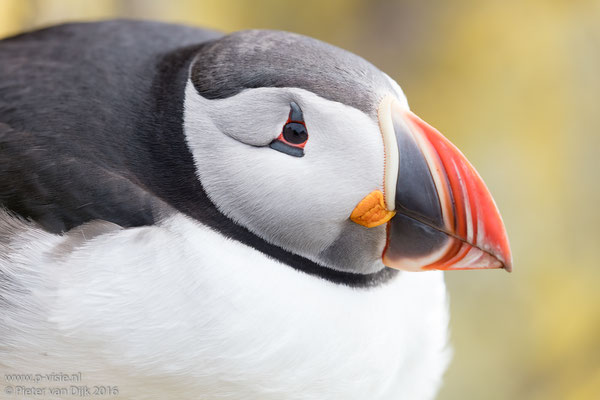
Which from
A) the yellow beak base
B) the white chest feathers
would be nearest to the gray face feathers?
the yellow beak base

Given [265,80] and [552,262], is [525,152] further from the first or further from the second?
[265,80]

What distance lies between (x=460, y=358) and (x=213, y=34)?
8.94ft

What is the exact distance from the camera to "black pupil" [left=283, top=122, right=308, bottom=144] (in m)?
1.83

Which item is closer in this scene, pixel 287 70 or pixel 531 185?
pixel 287 70

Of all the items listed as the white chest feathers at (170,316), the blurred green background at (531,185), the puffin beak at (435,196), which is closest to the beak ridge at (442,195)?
the puffin beak at (435,196)

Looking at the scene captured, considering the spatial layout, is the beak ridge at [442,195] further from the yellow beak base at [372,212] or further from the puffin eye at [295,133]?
the puffin eye at [295,133]

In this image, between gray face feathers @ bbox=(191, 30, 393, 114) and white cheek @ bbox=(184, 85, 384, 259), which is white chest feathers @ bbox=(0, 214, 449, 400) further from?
gray face feathers @ bbox=(191, 30, 393, 114)

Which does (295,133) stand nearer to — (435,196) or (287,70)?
(287,70)

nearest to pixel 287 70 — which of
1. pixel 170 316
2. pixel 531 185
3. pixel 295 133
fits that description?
pixel 295 133

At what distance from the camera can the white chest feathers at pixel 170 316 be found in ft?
6.00

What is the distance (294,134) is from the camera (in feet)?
6.00

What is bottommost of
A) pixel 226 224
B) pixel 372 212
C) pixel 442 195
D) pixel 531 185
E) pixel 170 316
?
pixel 531 185

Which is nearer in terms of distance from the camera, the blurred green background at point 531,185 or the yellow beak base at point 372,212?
the yellow beak base at point 372,212

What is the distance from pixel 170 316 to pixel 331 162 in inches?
20.6
